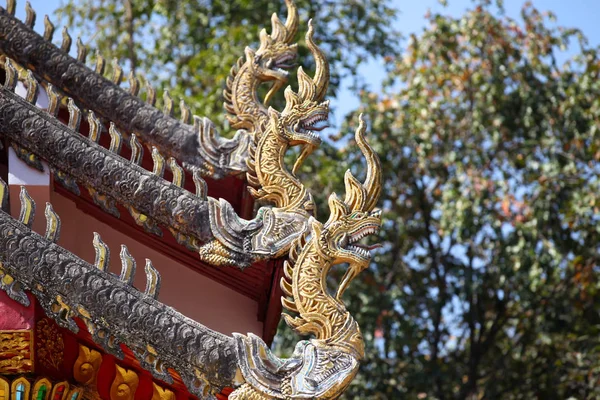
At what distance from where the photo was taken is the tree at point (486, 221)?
38.1 ft

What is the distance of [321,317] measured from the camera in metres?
3.99

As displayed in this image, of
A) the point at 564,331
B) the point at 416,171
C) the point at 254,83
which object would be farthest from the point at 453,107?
the point at 254,83

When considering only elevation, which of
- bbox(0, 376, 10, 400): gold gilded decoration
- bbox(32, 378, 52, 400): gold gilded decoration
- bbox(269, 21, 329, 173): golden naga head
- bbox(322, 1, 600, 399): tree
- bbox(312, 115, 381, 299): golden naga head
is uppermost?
bbox(322, 1, 600, 399): tree

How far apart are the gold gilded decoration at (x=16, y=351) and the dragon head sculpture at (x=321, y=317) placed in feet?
2.55

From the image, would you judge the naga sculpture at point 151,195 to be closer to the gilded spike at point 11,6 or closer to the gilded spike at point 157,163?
the gilded spike at point 157,163

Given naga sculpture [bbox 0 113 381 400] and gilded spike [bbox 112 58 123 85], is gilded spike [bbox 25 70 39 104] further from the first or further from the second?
gilded spike [bbox 112 58 123 85]

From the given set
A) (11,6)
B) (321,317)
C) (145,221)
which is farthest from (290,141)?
(11,6)

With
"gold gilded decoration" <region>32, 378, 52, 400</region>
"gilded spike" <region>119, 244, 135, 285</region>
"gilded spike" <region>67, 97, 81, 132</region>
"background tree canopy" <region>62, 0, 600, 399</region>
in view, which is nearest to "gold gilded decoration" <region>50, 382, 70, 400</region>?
"gold gilded decoration" <region>32, 378, 52, 400</region>

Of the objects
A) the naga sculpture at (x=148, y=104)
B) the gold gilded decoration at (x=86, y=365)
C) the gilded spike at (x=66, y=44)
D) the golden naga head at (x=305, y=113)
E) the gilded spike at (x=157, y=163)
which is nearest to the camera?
the gold gilded decoration at (x=86, y=365)

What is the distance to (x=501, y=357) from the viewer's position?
1252cm

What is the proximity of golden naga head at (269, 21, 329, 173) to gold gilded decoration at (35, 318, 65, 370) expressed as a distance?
142 centimetres

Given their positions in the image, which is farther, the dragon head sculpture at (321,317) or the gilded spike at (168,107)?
the gilded spike at (168,107)

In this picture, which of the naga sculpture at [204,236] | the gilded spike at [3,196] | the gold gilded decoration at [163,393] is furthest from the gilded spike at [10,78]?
the gold gilded decoration at [163,393]

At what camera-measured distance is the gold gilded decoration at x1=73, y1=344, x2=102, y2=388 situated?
4.09 m
